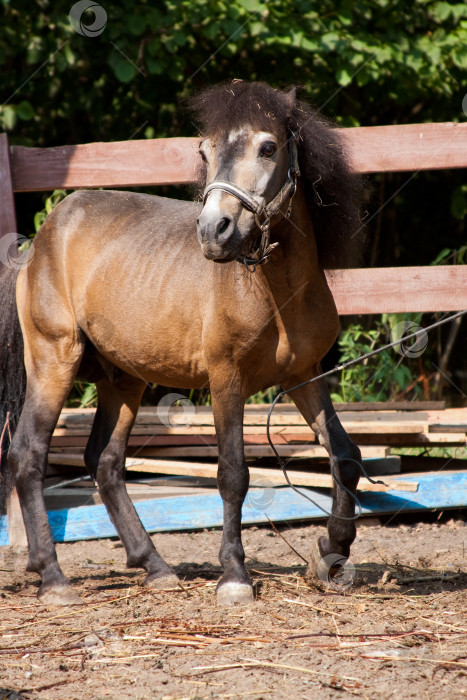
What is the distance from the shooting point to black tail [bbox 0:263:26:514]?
4969 millimetres

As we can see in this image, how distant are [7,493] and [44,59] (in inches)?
185

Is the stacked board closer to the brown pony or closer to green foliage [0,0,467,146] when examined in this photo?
the brown pony

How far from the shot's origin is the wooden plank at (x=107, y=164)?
5398 mm

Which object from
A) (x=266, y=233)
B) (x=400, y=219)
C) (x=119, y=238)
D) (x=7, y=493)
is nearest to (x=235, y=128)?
(x=266, y=233)

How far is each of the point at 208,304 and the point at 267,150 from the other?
33.2 inches

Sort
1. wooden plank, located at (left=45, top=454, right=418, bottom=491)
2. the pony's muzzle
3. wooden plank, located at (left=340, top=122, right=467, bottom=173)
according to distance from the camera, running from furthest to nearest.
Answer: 1. wooden plank, located at (left=45, top=454, right=418, bottom=491)
2. wooden plank, located at (left=340, top=122, right=467, bottom=173)
3. the pony's muzzle

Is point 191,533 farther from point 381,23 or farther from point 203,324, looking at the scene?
point 381,23

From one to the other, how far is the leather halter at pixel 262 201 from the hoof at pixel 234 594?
4.88 ft

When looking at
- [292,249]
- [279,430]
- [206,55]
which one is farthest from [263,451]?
[206,55]

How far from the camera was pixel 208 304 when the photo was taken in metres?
4.00

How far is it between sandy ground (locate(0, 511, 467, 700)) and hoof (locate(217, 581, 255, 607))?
59 millimetres

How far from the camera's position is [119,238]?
185 inches

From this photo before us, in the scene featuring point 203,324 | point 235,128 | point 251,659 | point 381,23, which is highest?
point 381,23

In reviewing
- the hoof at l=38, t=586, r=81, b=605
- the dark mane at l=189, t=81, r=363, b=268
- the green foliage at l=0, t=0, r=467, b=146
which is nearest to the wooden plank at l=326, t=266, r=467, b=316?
the dark mane at l=189, t=81, r=363, b=268
